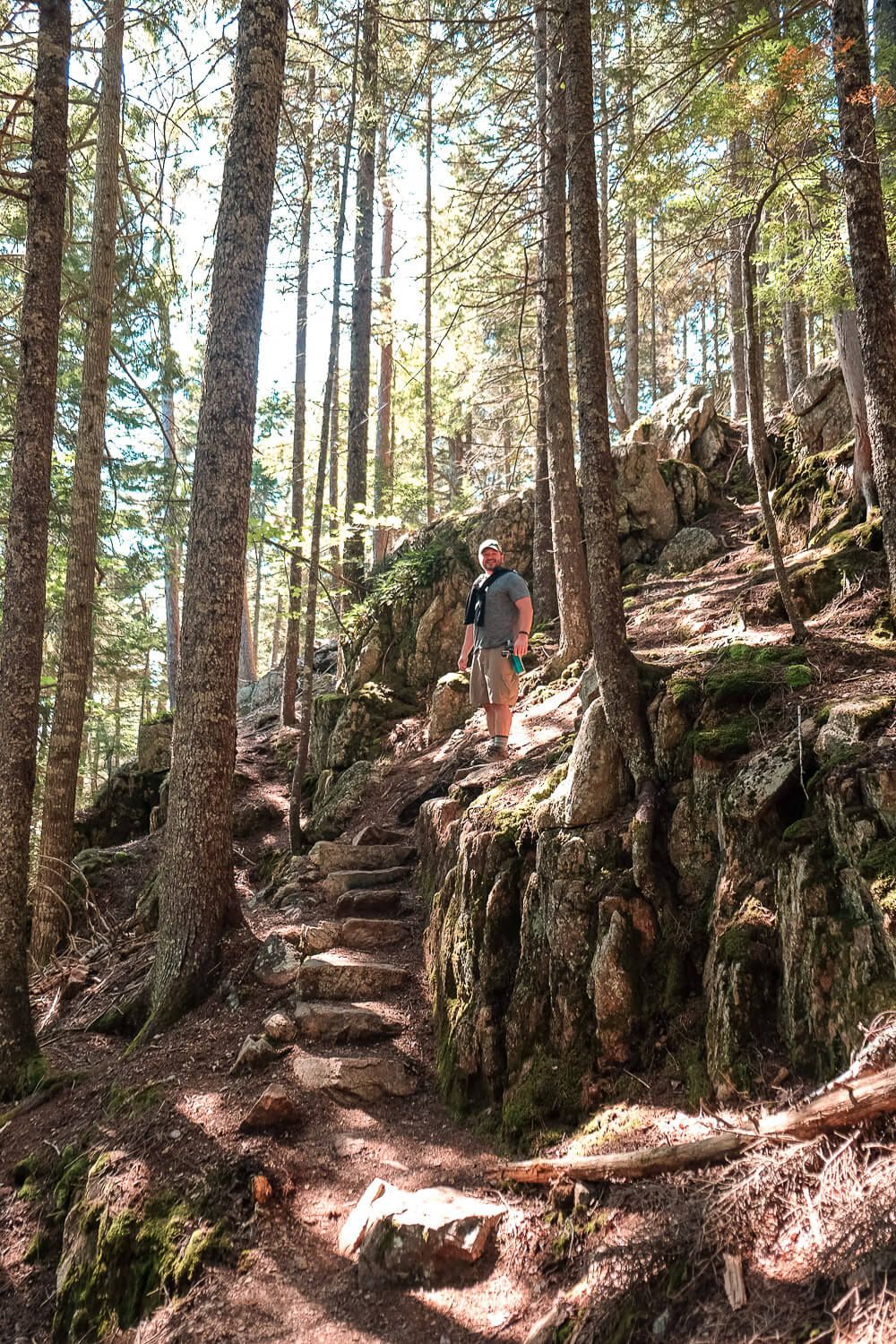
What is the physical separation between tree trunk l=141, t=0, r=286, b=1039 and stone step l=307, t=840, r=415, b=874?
186 cm

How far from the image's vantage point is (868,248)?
494 cm

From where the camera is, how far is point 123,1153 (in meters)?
4.60

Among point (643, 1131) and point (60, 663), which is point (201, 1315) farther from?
point (60, 663)

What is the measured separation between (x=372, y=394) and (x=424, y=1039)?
2591 cm

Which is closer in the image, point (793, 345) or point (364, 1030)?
point (364, 1030)

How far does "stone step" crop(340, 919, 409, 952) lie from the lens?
6.77 meters

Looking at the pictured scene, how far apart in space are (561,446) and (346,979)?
6758 mm

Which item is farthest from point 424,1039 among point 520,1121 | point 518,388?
point 518,388

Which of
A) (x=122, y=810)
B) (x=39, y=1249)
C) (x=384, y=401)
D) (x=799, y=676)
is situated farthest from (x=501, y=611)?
(x=384, y=401)

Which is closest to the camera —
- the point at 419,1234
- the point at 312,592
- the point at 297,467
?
the point at 419,1234

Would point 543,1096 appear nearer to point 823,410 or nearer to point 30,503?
point 30,503

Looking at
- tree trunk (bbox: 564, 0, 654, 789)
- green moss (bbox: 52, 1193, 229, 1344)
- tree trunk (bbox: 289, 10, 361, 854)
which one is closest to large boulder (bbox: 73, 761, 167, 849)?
tree trunk (bbox: 289, 10, 361, 854)

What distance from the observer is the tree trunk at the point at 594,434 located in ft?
17.5

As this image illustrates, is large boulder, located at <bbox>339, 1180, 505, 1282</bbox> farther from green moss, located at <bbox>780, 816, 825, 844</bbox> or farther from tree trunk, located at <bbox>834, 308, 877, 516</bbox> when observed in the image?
tree trunk, located at <bbox>834, 308, 877, 516</bbox>
